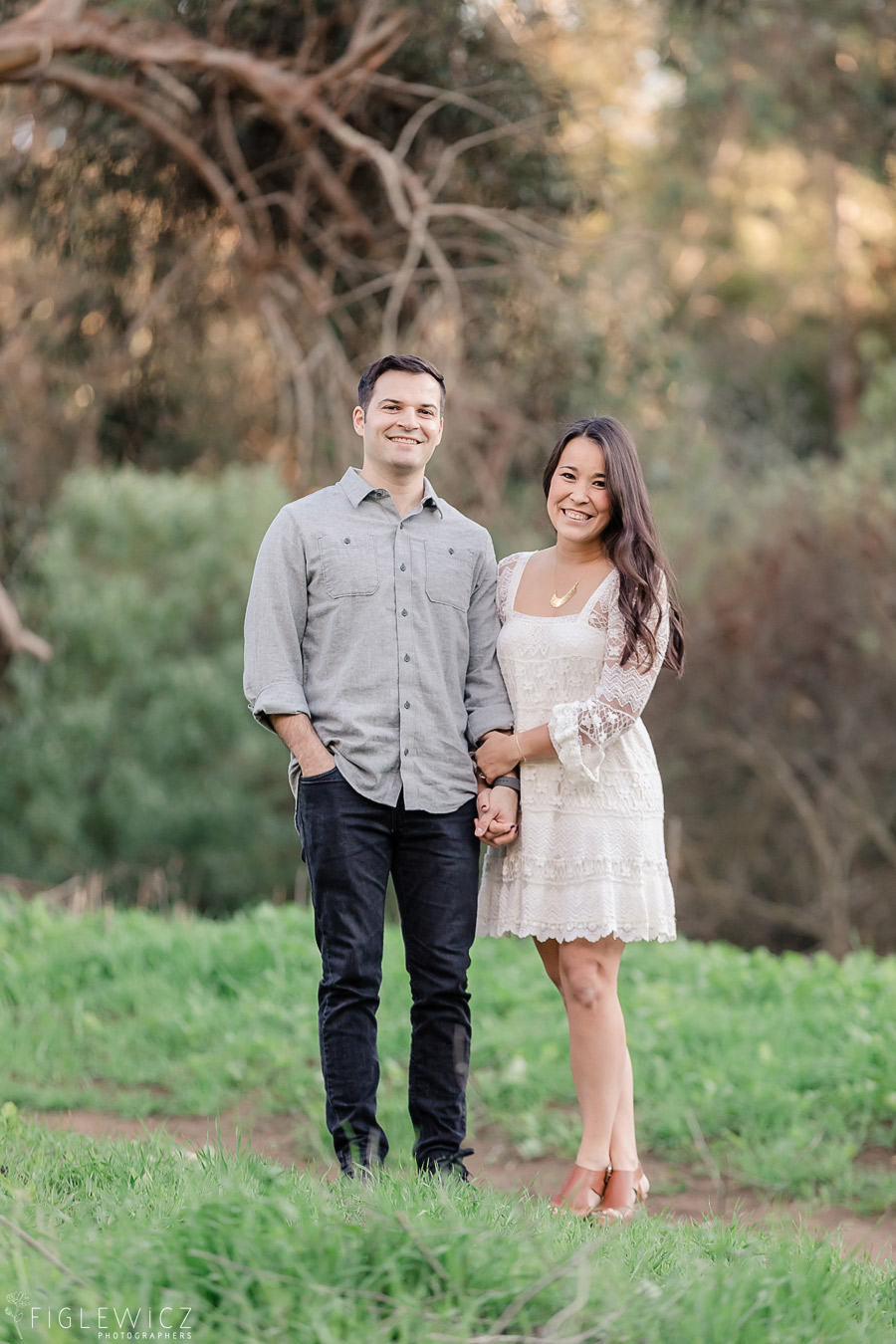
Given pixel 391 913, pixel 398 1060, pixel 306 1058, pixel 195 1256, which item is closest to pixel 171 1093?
pixel 306 1058

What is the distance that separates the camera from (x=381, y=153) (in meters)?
6.45

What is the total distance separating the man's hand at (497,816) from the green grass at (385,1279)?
1027 mm

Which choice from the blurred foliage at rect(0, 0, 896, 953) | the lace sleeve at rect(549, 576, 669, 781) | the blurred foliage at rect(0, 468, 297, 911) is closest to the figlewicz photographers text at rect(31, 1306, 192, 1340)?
the lace sleeve at rect(549, 576, 669, 781)

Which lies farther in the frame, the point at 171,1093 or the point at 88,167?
the point at 88,167

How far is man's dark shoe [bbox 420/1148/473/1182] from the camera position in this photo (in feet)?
10.5

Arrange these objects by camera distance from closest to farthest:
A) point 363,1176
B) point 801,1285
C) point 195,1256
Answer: point 195,1256 < point 801,1285 < point 363,1176

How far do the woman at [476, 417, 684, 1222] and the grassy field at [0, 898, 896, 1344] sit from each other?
469 millimetres

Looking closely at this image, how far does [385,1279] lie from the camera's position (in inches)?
80.4

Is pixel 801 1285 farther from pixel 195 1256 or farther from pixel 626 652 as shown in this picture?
pixel 626 652

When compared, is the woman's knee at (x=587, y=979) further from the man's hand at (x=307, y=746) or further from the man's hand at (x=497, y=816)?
the man's hand at (x=307, y=746)

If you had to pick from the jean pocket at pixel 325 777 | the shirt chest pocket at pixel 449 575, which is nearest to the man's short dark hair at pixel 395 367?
the shirt chest pocket at pixel 449 575

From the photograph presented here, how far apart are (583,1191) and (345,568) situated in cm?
161

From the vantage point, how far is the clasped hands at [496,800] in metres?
3.36

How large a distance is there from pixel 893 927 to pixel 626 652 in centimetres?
1087
